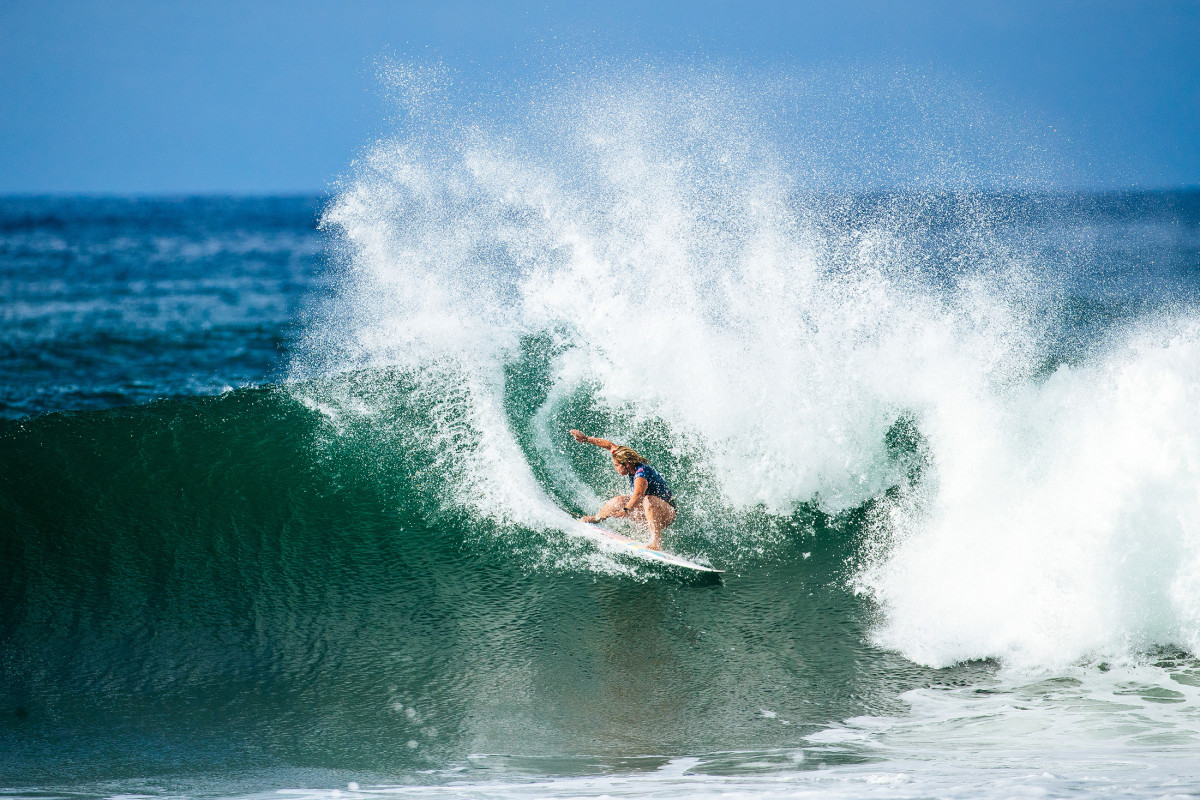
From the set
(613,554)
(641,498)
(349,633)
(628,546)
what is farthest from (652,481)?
(349,633)

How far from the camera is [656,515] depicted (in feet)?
23.7

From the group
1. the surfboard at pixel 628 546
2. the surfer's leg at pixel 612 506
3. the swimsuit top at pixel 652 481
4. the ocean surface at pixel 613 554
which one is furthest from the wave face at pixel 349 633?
the swimsuit top at pixel 652 481

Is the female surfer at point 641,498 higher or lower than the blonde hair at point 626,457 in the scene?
lower

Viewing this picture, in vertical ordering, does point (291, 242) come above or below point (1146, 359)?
above

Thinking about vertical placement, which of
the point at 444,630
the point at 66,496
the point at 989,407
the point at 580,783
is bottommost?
the point at 580,783

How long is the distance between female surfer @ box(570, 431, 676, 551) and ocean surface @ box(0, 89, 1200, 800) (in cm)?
31

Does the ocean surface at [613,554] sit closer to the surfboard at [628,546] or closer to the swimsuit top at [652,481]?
the surfboard at [628,546]

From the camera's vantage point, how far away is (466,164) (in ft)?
36.9

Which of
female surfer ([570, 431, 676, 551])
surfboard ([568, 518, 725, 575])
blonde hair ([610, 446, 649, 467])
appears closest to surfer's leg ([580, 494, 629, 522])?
female surfer ([570, 431, 676, 551])

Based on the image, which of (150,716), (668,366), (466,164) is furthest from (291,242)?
(150,716)

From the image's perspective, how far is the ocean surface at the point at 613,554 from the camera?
5.00m

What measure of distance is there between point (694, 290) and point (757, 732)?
5726 millimetres

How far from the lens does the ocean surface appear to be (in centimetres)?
500

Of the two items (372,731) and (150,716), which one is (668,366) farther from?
(150,716)
